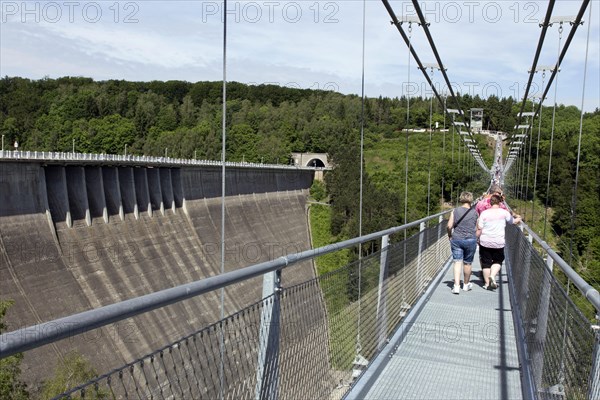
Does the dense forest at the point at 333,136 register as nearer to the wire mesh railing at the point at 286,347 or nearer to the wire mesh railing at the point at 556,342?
the wire mesh railing at the point at 556,342

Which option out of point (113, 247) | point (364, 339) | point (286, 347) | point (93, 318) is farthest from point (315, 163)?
point (93, 318)

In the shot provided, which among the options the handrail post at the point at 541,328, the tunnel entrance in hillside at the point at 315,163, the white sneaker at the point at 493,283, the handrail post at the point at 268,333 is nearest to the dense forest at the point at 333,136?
the tunnel entrance in hillside at the point at 315,163

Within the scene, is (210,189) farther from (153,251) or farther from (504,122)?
(504,122)

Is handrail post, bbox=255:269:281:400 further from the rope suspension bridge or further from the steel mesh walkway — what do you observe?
the steel mesh walkway

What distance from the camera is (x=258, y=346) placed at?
2.32m

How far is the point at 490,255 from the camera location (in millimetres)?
6488

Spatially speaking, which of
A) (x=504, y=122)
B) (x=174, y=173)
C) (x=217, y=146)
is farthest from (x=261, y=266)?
(x=504, y=122)

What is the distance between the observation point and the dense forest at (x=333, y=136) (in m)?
41.7

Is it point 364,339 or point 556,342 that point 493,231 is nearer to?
point 364,339

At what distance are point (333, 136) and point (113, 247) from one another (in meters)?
50.5

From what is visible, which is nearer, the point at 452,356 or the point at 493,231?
the point at 452,356

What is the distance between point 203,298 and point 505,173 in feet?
96.7

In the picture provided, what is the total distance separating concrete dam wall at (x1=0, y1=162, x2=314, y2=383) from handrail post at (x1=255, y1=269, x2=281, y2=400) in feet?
51.8

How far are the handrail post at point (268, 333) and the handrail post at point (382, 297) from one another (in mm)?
1949
